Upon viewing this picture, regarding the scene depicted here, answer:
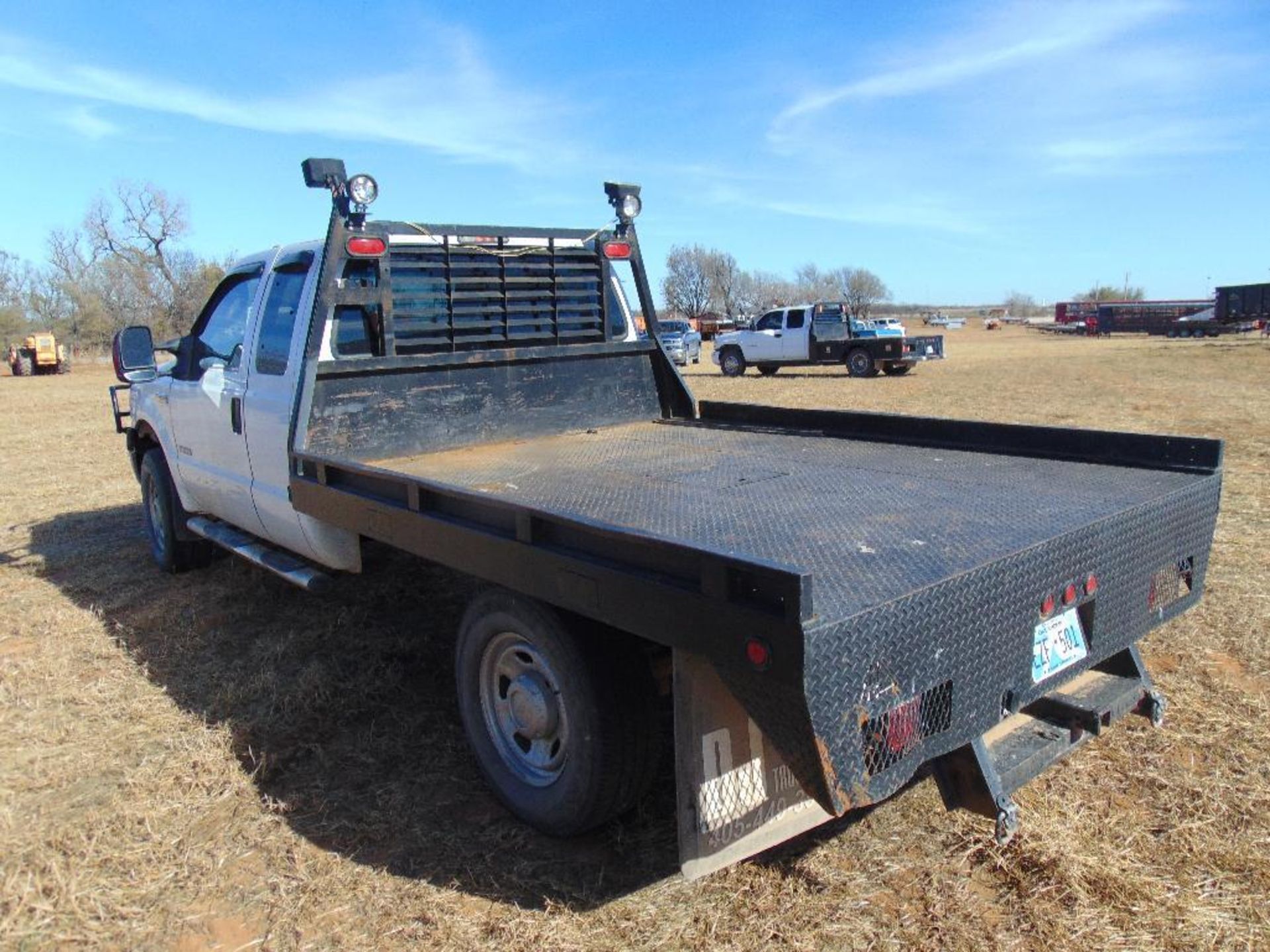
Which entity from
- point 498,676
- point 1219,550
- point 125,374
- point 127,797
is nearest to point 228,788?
point 127,797

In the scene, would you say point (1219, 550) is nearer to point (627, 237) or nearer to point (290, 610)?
point (627, 237)

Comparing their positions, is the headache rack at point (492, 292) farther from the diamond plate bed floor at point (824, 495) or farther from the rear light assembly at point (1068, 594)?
the rear light assembly at point (1068, 594)

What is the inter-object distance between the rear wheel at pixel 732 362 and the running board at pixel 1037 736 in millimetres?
22849

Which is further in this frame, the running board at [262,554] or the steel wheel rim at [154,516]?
the steel wheel rim at [154,516]

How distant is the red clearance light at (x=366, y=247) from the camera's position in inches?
171

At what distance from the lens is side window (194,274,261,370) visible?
5.13m

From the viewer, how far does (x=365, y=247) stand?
4383 mm

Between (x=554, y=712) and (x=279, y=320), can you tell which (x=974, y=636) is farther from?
(x=279, y=320)

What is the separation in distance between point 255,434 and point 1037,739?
371 centimetres

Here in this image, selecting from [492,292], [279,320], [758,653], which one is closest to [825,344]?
[492,292]

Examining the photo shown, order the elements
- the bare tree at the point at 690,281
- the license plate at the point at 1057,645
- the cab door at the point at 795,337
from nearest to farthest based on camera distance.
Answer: the license plate at the point at 1057,645 → the cab door at the point at 795,337 → the bare tree at the point at 690,281

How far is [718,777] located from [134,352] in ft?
15.3

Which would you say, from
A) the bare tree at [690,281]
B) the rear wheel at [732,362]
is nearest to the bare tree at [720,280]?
the bare tree at [690,281]

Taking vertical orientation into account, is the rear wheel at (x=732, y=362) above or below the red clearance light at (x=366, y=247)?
below
